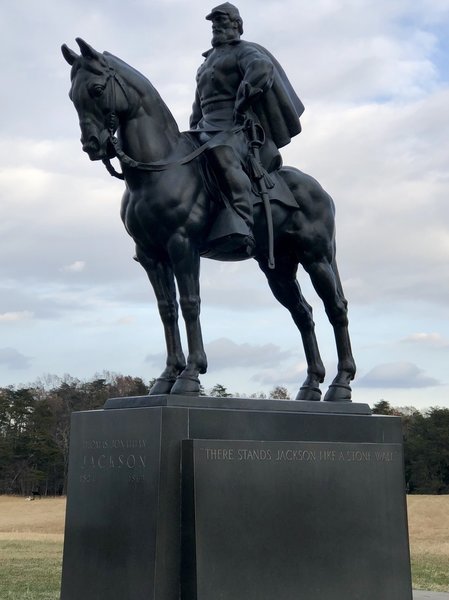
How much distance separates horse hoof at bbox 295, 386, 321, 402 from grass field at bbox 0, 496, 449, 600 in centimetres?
550

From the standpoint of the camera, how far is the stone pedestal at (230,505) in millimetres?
7758

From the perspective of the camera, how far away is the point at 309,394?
10.1 metres

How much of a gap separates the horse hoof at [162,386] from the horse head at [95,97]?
2.27 meters

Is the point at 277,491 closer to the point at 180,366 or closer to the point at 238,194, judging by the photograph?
the point at 180,366

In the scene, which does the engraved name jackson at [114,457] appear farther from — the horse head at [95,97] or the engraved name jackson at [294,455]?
the horse head at [95,97]

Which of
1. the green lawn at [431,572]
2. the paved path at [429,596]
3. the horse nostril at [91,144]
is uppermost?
the horse nostril at [91,144]

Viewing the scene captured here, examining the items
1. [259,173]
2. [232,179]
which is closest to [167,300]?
[232,179]

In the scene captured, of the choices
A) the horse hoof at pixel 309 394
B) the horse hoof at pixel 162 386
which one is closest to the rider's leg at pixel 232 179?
the horse hoof at pixel 162 386

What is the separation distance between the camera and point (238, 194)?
894 centimetres

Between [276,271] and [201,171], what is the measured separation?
1868mm

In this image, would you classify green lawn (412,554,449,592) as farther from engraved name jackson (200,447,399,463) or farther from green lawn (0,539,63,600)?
green lawn (0,539,63,600)

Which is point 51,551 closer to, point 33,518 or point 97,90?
point 97,90

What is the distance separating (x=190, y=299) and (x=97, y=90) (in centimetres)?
217

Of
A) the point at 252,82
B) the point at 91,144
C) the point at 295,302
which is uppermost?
the point at 252,82
